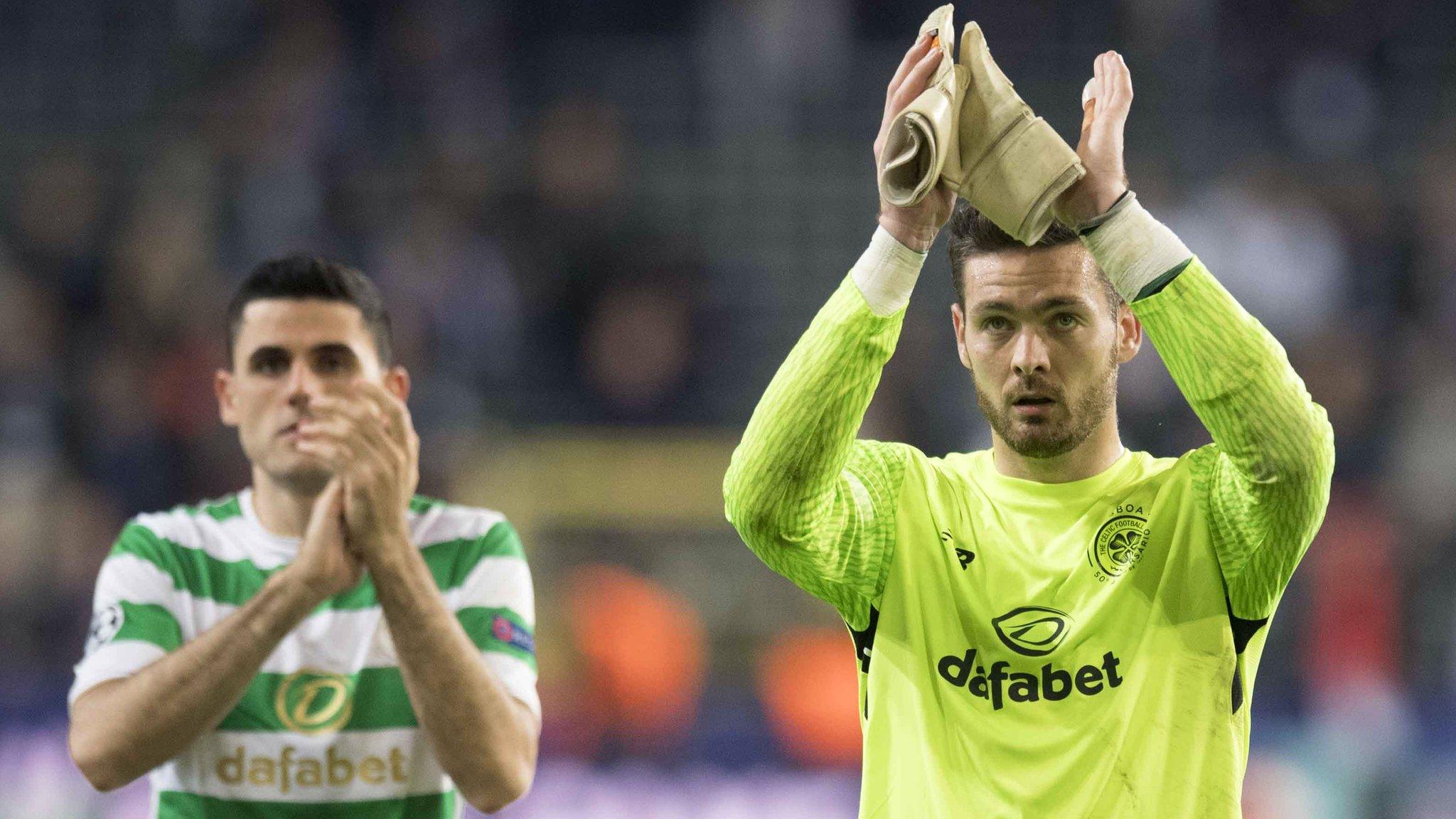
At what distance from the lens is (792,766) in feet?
23.4

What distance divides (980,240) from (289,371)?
163 centimetres

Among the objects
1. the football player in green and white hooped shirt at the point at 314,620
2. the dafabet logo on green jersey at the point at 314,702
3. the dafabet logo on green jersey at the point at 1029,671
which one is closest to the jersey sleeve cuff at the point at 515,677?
the football player in green and white hooped shirt at the point at 314,620

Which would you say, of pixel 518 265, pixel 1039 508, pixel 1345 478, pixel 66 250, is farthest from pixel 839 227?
pixel 1039 508

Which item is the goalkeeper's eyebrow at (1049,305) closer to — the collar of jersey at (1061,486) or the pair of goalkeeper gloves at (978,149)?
the pair of goalkeeper gloves at (978,149)

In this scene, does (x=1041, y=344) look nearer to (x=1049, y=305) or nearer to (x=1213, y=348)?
(x=1049, y=305)

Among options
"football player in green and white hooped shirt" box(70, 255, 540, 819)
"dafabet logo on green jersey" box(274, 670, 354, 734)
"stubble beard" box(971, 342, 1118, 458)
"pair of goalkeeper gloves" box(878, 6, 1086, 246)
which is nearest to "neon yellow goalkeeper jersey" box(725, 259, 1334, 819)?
"stubble beard" box(971, 342, 1118, 458)

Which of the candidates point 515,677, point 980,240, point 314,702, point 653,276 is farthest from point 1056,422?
point 653,276

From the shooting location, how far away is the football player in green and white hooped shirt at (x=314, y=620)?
3426 mm

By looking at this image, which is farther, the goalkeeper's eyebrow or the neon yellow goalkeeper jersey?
the goalkeeper's eyebrow

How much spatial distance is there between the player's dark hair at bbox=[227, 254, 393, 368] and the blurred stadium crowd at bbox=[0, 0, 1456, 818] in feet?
11.1

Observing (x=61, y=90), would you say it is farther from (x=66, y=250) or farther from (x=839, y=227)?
(x=839, y=227)

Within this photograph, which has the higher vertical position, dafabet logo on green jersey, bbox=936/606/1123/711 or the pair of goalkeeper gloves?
the pair of goalkeeper gloves

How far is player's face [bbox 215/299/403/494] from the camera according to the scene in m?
3.79

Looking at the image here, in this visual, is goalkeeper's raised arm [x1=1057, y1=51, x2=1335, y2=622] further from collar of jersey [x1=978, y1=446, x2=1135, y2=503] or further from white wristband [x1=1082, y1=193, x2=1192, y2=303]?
collar of jersey [x1=978, y1=446, x2=1135, y2=503]
